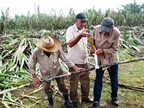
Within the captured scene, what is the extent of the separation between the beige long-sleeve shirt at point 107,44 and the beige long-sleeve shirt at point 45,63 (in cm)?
47

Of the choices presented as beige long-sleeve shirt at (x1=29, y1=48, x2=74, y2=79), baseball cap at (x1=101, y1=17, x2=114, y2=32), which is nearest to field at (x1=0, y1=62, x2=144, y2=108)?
beige long-sleeve shirt at (x1=29, y1=48, x2=74, y2=79)

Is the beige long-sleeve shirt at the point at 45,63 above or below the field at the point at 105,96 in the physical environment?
above

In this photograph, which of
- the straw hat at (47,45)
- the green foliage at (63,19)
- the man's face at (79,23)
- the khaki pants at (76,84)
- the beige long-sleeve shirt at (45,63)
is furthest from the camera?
the green foliage at (63,19)

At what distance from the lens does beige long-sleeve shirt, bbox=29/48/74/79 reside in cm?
213

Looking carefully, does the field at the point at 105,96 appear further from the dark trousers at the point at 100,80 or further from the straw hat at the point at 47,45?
the straw hat at the point at 47,45

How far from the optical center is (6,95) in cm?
267

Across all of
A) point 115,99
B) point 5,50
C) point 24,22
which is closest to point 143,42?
point 115,99

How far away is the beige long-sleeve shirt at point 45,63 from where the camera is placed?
2127mm

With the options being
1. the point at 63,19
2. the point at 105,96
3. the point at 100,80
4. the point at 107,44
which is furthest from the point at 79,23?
the point at 63,19

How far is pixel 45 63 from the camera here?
2162 millimetres

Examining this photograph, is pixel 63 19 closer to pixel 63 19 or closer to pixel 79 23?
pixel 63 19

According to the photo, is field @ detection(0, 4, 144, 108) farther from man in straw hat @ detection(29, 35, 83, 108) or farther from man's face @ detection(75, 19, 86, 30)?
man in straw hat @ detection(29, 35, 83, 108)

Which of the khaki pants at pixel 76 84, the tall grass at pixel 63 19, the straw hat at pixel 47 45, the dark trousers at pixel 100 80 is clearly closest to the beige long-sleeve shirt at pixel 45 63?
the straw hat at pixel 47 45

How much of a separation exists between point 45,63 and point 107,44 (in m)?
0.91
